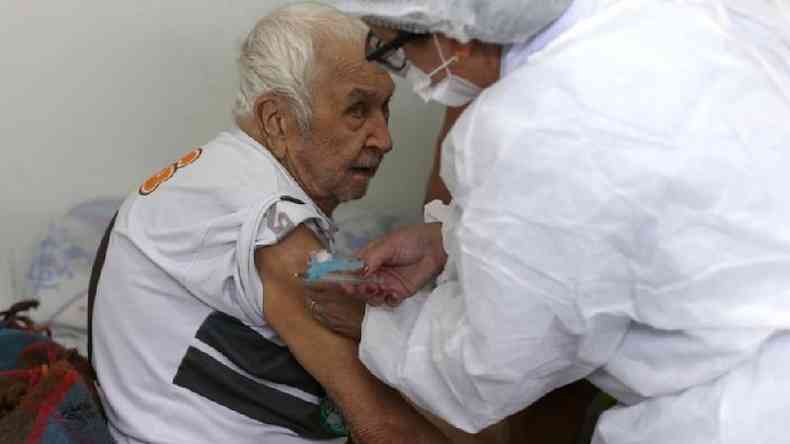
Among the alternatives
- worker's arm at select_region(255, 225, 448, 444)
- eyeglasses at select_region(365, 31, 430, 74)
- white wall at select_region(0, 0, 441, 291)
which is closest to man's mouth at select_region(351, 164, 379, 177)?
worker's arm at select_region(255, 225, 448, 444)

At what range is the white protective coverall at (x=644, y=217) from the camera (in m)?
0.97

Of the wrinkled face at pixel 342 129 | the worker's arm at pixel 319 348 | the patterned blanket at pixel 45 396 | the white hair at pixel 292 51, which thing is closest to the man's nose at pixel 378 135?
the wrinkled face at pixel 342 129

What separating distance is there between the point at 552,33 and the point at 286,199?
534 mm

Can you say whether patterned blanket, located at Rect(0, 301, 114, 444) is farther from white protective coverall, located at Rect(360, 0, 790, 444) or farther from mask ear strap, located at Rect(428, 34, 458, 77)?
mask ear strap, located at Rect(428, 34, 458, 77)

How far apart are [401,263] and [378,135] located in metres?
0.29

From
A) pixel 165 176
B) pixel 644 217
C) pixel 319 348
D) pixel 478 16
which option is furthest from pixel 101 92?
pixel 644 217

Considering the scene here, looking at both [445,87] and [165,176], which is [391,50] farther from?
[165,176]

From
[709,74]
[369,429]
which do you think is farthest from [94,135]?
[709,74]

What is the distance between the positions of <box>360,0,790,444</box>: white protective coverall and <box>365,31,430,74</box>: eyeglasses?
14 centimetres

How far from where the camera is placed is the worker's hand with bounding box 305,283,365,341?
138 cm

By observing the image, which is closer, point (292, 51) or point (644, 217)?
point (644, 217)

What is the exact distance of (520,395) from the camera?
1.13 metres

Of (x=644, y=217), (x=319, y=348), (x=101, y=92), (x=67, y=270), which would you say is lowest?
(x=67, y=270)

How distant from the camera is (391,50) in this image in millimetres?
1156
